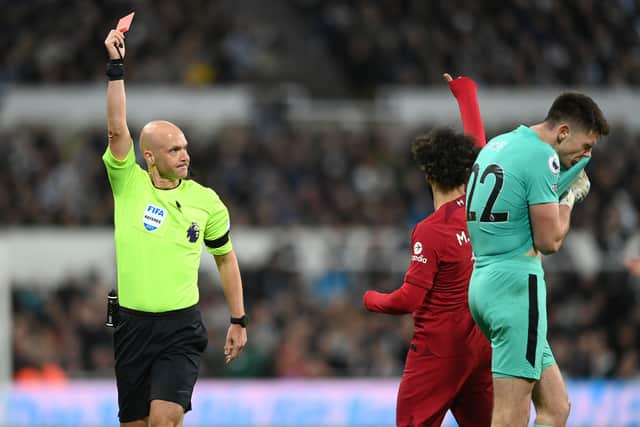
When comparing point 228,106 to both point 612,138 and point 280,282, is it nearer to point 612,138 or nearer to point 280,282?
point 280,282

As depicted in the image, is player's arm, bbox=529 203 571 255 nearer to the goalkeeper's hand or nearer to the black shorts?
the goalkeeper's hand

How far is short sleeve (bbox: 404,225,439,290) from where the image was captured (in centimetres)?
593

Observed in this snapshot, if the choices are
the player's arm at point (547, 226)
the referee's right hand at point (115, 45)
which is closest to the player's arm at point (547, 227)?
the player's arm at point (547, 226)

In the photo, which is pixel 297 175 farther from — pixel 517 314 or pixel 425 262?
pixel 517 314

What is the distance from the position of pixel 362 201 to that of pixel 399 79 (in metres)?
2.97

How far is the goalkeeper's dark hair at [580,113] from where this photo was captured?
5461 mm

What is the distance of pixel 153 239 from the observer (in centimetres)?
620

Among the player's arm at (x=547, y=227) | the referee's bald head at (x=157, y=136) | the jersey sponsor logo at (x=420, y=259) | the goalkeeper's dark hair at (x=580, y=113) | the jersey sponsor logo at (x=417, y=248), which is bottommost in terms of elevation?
the jersey sponsor logo at (x=420, y=259)

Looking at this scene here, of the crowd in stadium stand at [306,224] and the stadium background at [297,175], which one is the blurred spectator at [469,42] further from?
the crowd in stadium stand at [306,224]

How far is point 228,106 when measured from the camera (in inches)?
660

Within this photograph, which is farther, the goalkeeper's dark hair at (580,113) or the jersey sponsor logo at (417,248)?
the jersey sponsor logo at (417,248)

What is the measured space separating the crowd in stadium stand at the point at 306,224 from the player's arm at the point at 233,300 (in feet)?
21.9

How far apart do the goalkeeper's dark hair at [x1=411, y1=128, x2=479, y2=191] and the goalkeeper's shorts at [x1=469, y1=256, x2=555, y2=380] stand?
2.52 feet

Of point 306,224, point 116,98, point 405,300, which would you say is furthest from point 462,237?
point 306,224
